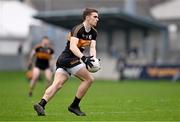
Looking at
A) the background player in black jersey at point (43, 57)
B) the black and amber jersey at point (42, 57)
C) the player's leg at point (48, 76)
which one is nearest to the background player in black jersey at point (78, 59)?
the player's leg at point (48, 76)

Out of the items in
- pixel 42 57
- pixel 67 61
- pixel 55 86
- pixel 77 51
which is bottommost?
pixel 42 57

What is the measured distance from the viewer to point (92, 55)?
1627 centimetres

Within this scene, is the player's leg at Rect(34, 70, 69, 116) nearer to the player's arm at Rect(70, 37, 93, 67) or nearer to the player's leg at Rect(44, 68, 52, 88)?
the player's arm at Rect(70, 37, 93, 67)

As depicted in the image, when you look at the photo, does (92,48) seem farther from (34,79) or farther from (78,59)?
(34,79)

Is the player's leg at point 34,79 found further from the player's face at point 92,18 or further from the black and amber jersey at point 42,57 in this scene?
the player's face at point 92,18

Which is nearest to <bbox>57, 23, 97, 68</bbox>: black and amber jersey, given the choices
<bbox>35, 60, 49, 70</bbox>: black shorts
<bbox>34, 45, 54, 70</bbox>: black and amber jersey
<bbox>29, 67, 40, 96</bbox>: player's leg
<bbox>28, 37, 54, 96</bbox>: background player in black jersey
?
<bbox>29, 67, 40, 96</bbox>: player's leg

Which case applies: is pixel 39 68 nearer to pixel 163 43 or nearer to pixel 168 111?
pixel 168 111

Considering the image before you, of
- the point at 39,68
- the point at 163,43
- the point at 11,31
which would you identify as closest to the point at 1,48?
the point at 11,31

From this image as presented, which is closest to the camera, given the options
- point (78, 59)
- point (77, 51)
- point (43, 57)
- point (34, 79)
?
point (77, 51)

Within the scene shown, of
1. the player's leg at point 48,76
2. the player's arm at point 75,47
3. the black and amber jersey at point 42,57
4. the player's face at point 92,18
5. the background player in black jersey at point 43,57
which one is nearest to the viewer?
the player's arm at point 75,47

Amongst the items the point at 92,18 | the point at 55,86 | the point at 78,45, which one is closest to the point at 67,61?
the point at 78,45

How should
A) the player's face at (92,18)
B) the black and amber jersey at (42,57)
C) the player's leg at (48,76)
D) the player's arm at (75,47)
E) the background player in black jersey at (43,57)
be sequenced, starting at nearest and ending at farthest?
the player's arm at (75,47) → the player's face at (92,18) → the player's leg at (48,76) → the background player in black jersey at (43,57) → the black and amber jersey at (42,57)

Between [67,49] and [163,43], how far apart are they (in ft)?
125

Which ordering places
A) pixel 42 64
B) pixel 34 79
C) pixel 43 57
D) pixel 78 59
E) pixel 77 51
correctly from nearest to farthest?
pixel 77 51 → pixel 78 59 → pixel 34 79 → pixel 43 57 → pixel 42 64
